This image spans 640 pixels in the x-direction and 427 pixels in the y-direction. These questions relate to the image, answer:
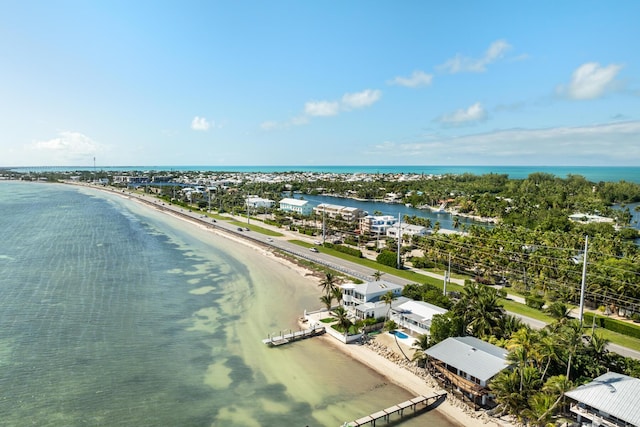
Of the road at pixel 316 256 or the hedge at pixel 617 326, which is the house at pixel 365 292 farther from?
the hedge at pixel 617 326

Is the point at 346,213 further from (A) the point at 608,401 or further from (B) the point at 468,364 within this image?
(A) the point at 608,401

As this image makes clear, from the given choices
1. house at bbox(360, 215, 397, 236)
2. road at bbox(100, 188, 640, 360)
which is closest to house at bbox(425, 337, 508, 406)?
road at bbox(100, 188, 640, 360)

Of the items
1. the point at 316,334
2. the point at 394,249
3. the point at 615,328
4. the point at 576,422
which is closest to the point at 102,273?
the point at 316,334

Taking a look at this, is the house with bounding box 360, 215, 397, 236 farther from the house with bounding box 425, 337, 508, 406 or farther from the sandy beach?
the house with bounding box 425, 337, 508, 406

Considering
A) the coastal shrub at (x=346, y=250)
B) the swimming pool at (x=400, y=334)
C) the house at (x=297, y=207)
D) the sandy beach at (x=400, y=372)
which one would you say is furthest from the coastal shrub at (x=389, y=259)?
the house at (x=297, y=207)

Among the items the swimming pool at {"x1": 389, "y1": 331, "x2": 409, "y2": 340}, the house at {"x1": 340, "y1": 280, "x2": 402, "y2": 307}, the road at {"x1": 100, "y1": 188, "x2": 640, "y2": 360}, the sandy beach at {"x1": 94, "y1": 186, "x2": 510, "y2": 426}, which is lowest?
the sandy beach at {"x1": 94, "y1": 186, "x2": 510, "y2": 426}

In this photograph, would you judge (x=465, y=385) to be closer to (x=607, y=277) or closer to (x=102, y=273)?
(x=607, y=277)

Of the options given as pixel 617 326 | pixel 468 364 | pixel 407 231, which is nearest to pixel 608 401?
pixel 468 364
